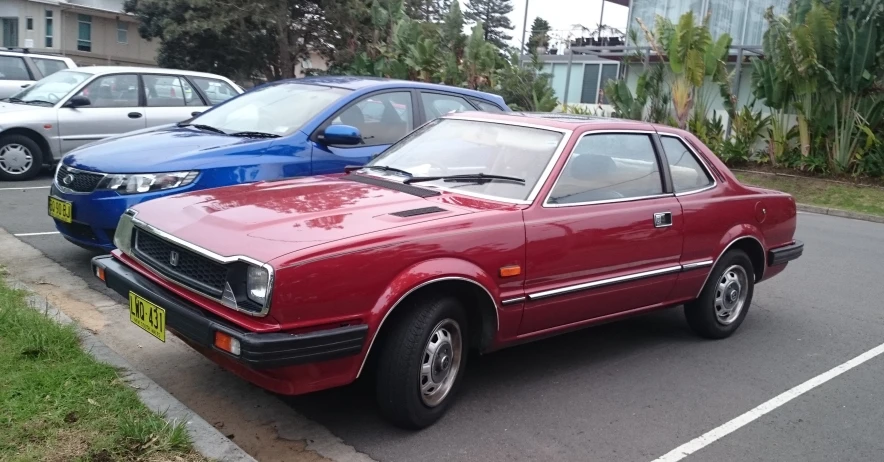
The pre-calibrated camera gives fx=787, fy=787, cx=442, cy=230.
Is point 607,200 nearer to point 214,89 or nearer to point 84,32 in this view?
Result: point 214,89

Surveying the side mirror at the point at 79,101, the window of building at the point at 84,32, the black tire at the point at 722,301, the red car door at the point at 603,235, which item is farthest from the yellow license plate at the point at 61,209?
the window of building at the point at 84,32

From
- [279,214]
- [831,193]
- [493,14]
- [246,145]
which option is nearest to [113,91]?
[246,145]

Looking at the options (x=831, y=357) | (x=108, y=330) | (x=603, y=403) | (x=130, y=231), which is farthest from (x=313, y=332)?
(x=831, y=357)

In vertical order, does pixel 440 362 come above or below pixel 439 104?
below

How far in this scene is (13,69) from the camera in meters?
14.2

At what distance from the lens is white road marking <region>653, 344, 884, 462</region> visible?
4.02 m

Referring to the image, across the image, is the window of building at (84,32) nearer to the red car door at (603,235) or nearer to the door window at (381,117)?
the door window at (381,117)

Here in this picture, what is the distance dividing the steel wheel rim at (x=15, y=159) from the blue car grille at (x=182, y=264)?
7527 millimetres

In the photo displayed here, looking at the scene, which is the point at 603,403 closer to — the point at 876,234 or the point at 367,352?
the point at 367,352

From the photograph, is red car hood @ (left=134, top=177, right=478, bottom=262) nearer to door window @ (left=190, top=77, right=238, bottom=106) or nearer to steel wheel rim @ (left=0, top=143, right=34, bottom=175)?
door window @ (left=190, top=77, right=238, bottom=106)

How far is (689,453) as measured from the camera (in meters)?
4.01

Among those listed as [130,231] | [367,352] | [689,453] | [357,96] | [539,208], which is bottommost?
[689,453]

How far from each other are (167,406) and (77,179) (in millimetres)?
2980

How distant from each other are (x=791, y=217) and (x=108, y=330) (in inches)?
204
